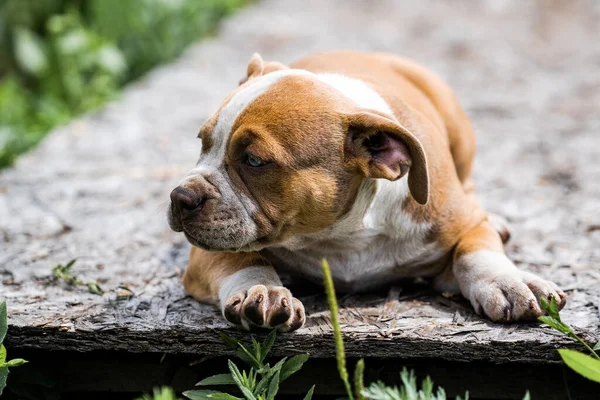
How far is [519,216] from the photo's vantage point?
15.5ft

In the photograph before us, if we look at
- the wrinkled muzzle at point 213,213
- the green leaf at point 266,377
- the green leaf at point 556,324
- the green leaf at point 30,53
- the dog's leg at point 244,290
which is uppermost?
the wrinkled muzzle at point 213,213

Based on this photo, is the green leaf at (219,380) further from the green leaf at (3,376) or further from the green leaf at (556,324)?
the green leaf at (556,324)

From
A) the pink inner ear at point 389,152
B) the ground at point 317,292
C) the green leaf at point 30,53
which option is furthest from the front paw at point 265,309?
the green leaf at point 30,53

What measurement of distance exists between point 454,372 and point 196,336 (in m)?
1.08

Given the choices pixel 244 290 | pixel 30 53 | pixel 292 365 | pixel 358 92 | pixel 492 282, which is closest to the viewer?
pixel 292 365

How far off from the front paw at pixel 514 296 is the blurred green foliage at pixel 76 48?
16.0 ft

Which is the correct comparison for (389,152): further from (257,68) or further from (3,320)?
(3,320)

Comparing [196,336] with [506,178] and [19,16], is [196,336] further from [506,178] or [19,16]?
[19,16]

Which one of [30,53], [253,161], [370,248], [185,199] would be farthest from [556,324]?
[30,53]

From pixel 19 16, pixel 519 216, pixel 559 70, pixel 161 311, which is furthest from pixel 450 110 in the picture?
pixel 19 16

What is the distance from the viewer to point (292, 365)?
10.0 feet

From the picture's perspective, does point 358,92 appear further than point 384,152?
Yes

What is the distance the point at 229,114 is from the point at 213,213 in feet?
1.35

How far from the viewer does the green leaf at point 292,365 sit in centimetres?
304
